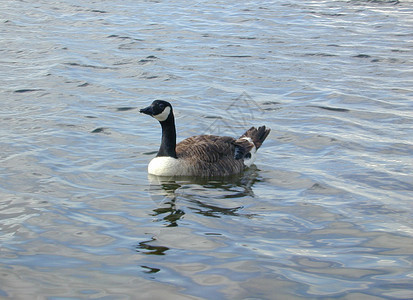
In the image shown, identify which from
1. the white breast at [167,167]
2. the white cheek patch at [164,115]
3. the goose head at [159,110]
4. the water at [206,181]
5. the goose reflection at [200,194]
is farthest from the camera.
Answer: the white cheek patch at [164,115]

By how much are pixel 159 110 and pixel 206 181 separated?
1.33 m

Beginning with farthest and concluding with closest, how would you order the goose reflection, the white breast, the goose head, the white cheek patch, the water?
1. the white cheek patch
2. the goose head
3. the white breast
4. the goose reflection
5. the water

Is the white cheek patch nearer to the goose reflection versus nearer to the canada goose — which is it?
the canada goose

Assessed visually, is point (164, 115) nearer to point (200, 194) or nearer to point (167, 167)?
point (167, 167)

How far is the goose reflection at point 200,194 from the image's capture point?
8438mm

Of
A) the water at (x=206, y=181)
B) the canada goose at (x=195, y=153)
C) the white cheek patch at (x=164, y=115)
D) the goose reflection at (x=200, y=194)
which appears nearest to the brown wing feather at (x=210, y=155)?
the canada goose at (x=195, y=153)

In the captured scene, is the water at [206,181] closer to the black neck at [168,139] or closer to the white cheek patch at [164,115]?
the black neck at [168,139]

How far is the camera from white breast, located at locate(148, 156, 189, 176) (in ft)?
32.5

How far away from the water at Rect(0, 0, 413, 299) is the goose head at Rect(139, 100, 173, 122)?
92 cm

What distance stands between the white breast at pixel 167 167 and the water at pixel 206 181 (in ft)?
0.52

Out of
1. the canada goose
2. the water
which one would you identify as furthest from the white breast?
the water

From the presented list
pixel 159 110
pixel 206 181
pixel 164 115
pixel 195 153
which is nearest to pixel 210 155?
pixel 195 153

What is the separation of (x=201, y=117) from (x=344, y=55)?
7.14 m

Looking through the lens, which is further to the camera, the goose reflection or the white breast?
the white breast
